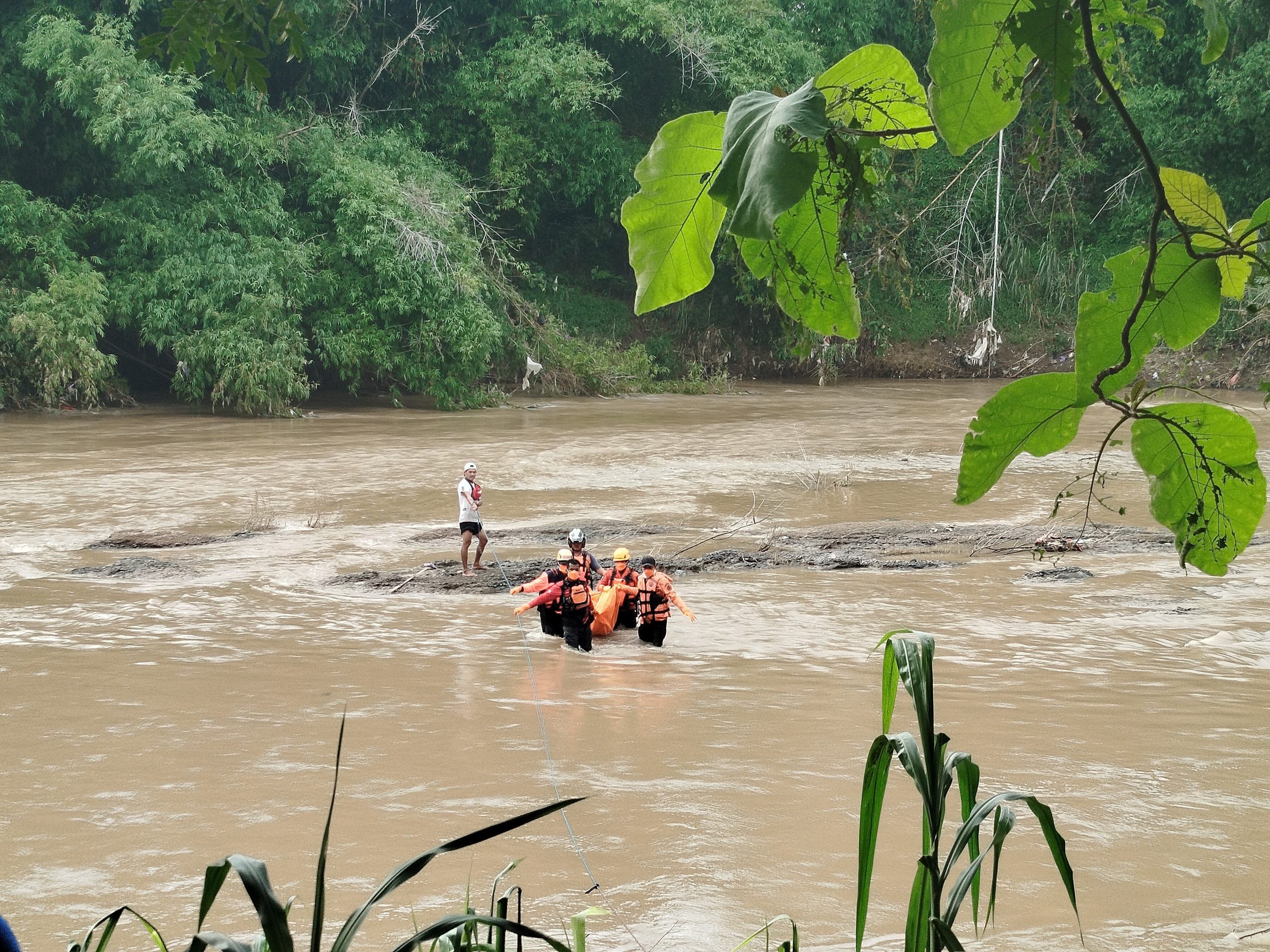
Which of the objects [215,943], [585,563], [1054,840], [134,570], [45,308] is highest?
[45,308]

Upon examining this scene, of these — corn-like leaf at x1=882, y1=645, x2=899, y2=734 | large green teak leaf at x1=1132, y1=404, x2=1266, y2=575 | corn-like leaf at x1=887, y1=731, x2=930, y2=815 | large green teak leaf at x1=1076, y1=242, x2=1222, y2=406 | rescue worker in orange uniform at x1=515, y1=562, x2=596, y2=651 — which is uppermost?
large green teak leaf at x1=1076, y1=242, x2=1222, y2=406

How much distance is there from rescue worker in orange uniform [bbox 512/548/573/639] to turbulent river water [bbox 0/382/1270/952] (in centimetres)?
18

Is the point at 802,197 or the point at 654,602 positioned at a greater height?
the point at 802,197

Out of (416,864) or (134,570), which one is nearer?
(416,864)

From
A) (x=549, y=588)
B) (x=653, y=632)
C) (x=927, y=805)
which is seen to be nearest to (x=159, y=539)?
(x=549, y=588)

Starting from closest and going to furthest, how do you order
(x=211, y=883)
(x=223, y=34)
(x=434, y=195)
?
(x=211, y=883) → (x=223, y=34) → (x=434, y=195)

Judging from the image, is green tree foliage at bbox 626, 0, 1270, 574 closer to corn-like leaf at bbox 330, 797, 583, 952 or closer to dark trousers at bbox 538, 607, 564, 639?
corn-like leaf at bbox 330, 797, 583, 952

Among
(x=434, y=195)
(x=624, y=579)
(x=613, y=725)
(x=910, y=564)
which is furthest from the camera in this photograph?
(x=434, y=195)

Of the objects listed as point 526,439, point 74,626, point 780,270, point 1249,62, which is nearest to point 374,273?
point 526,439

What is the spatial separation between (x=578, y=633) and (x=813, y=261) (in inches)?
338

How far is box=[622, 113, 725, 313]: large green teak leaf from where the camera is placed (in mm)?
902

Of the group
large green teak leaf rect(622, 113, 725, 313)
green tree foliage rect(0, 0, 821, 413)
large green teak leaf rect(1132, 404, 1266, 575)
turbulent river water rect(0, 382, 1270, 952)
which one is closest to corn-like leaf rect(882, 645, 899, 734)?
large green teak leaf rect(1132, 404, 1266, 575)

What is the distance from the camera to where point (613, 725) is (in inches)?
308

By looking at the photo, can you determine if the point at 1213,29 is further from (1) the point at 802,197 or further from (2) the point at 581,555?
(2) the point at 581,555
